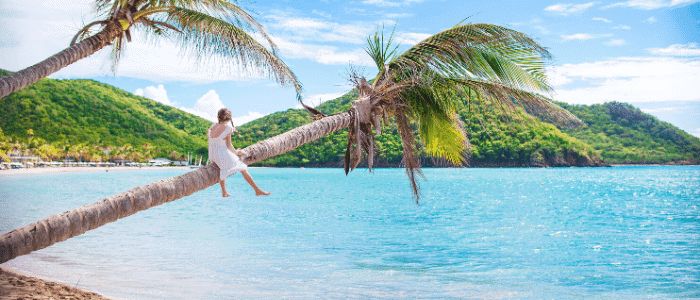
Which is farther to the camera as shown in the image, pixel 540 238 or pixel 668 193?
pixel 668 193

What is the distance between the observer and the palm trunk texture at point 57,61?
482 centimetres

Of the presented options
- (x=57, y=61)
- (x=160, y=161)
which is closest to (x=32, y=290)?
(x=57, y=61)

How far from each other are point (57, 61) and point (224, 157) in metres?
3.25

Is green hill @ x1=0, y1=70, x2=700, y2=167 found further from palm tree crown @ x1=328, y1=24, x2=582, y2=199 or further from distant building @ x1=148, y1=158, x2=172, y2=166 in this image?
palm tree crown @ x1=328, y1=24, x2=582, y2=199

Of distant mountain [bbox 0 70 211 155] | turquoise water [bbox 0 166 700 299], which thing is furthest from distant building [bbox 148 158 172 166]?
turquoise water [bbox 0 166 700 299]

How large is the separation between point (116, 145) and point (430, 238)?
71.8 m

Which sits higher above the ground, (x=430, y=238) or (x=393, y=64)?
(x=393, y=64)

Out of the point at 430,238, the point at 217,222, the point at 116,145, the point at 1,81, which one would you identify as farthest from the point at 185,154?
the point at 1,81

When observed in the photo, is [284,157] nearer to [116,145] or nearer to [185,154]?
[185,154]

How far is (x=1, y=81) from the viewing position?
4684 millimetres

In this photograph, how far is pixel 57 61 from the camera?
5.27 metres

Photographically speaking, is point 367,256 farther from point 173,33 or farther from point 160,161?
point 160,161

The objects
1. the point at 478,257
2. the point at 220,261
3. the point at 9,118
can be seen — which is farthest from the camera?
the point at 9,118

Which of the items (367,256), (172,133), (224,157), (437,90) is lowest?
(367,256)
